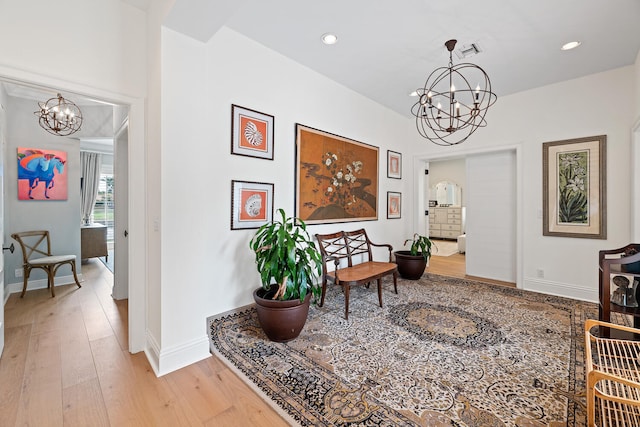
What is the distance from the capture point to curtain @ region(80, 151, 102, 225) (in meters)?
6.45

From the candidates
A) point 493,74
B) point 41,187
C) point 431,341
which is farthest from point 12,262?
point 493,74

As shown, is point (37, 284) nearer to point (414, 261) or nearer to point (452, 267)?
point (414, 261)

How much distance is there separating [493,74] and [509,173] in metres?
1.55

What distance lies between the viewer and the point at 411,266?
4.09m

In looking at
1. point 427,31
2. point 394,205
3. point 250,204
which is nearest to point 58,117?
point 250,204

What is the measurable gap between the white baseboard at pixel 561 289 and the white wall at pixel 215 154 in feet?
8.47

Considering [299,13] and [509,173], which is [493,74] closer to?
[509,173]

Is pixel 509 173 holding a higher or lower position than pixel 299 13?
lower

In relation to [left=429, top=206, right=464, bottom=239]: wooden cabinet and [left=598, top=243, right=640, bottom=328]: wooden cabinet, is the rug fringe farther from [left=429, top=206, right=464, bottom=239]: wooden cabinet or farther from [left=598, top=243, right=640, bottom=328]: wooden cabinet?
[left=429, top=206, right=464, bottom=239]: wooden cabinet

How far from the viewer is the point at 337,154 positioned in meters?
3.63

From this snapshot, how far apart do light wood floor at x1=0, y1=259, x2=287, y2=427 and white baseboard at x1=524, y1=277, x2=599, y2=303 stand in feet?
12.9

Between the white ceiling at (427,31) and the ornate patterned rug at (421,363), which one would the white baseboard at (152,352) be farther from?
the white ceiling at (427,31)

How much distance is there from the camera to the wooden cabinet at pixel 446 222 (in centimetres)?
859

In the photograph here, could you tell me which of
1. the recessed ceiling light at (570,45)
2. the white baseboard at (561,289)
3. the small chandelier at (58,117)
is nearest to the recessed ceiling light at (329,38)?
the recessed ceiling light at (570,45)
